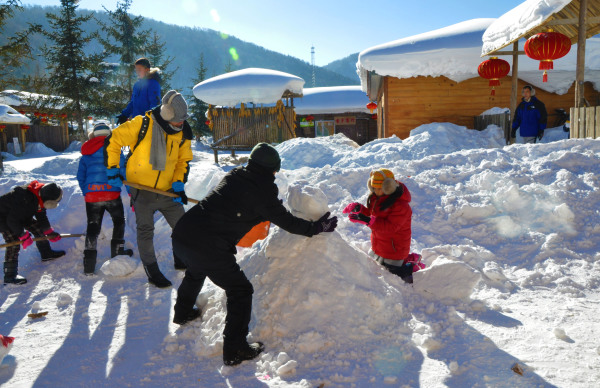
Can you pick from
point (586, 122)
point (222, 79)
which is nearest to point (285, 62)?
point (222, 79)

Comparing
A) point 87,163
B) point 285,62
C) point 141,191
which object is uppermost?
point 285,62

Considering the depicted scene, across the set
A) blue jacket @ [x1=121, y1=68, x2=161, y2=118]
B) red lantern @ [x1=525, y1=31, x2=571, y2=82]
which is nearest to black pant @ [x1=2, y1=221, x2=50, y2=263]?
blue jacket @ [x1=121, y1=68, x2=161, y2=118]

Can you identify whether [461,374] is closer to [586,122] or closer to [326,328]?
[326,328]

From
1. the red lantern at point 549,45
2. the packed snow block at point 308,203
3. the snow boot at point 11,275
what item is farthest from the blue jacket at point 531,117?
the snow boot at point 11,275

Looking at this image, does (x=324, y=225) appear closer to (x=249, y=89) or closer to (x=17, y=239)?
(x=17, y=239)

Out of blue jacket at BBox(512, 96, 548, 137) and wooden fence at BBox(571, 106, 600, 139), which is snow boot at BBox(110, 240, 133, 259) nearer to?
wooden fence at BBox(571, 106, 600, 139)

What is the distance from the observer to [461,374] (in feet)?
7.24

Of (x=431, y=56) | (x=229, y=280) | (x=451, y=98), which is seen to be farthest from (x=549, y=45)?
(x=229, y=280)

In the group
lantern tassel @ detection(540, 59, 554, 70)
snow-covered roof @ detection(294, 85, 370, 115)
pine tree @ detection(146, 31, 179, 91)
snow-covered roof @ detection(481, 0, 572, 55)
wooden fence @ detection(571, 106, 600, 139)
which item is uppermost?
pine tree @ detection(146, 31, 179, 91)

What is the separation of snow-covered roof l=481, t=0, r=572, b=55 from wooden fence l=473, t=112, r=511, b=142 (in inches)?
63.2

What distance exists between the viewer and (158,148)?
3.63 meters

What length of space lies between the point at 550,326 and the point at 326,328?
1590mm

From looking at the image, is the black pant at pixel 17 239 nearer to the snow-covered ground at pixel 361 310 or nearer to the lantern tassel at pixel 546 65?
the snow-covered ground at pixel 361 310

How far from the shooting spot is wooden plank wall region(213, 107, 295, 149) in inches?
532
